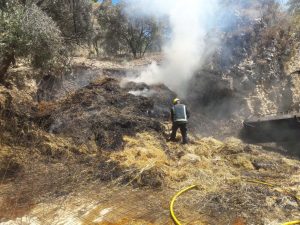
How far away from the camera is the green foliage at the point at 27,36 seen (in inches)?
433

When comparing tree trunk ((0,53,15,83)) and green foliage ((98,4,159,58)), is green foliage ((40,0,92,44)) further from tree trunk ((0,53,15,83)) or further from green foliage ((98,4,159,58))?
green foliage ((98,4,159,58))

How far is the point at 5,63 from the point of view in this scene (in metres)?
12.4

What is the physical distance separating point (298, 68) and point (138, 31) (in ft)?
46.0

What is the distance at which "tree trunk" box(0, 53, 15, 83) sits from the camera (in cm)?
1170

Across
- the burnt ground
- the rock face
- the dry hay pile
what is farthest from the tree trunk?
the rock face

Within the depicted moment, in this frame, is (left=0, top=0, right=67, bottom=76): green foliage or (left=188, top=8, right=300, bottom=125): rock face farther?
(left=188, top=8, right=300, bottom=125): rock face

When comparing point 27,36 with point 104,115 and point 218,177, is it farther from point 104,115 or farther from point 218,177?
point 218,177

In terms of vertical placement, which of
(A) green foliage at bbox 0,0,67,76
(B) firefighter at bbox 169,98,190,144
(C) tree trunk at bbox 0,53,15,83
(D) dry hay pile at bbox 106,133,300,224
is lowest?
(D) dry hay pile at bbox 106,133,300,224

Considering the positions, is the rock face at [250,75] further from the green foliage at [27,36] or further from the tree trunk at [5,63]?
the tree trunk at [5,63]

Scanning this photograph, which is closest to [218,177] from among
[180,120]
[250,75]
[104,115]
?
[180,120]

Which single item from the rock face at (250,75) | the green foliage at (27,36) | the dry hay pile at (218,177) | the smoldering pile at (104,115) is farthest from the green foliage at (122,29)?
the dry hay pile at (218,177)

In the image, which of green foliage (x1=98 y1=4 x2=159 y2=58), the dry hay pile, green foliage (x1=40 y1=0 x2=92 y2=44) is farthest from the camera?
green foliage (x1=98 y1=4 x2=159 y2=58)

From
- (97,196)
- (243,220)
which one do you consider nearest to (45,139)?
(97,196)

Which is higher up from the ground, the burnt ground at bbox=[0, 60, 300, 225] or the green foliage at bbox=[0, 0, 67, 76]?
the green foliage at bbox=[0, 0, 67, 76]
